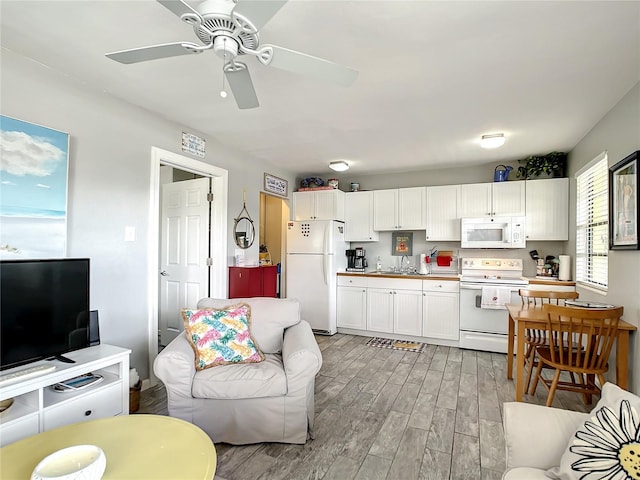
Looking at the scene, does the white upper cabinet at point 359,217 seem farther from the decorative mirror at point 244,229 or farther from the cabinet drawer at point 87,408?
the cabinet drawer at point 87,408

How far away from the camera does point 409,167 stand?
15.7ft

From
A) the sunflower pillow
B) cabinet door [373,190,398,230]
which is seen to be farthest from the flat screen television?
cabinet door [373,190,398,230]

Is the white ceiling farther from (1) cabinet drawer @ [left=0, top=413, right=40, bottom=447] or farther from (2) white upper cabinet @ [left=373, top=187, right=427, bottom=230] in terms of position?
(1) cabinet drawer @ [left=0, top=413, right=40, bottom=447]

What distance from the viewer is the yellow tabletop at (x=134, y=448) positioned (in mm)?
1163

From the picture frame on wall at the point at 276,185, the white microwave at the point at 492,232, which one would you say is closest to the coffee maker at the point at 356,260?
the picture frame on wall at the point at 276,185

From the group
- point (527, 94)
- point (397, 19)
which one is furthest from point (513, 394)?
point (397, 19)

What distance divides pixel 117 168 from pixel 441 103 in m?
2.59

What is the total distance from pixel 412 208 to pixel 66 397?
417cm

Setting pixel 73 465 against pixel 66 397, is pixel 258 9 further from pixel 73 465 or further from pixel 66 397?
pixel 66 397

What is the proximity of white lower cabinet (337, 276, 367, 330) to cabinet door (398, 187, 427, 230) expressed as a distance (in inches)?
39.3

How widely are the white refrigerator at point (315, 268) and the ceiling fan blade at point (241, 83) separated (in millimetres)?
2942

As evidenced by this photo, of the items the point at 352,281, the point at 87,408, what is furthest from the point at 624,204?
the point at 87,408

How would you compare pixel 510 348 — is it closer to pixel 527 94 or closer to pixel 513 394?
pixel 513 394

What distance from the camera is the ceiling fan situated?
4.11ft
